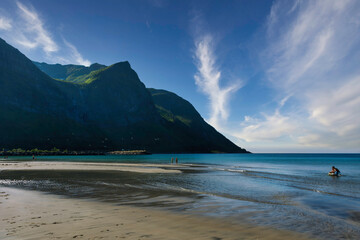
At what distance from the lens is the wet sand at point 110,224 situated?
325 inches

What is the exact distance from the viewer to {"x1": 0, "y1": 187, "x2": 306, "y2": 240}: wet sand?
8.26 metres

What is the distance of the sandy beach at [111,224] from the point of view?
8266mm

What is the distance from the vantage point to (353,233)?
9.65 meters

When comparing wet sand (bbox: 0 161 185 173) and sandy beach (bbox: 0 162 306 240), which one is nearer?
sandy beach (bbox: 0 162 306 240)

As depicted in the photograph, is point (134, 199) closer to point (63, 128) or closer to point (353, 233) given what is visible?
point (353, 233)

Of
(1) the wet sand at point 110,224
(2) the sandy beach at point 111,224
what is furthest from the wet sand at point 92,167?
(1) the wet sand at point 110,224

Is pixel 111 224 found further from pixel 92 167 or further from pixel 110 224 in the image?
pixel 92 167

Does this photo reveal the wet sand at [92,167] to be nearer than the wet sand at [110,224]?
No

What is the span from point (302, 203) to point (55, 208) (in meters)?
17.1

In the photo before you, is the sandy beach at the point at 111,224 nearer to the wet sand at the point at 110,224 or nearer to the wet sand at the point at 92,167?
the wet sand at the point at 110,224

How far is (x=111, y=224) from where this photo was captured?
948 centimetres

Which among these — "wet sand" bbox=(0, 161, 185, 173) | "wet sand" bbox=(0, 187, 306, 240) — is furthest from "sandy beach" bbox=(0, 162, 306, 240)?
"wet sand" bbox=(0, 161, 185, 173)

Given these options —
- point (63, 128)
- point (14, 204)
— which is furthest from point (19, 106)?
point (14, 204)

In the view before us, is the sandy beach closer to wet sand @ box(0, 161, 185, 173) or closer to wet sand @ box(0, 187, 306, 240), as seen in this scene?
wet sand @ box(0, 187, 306, 240)
